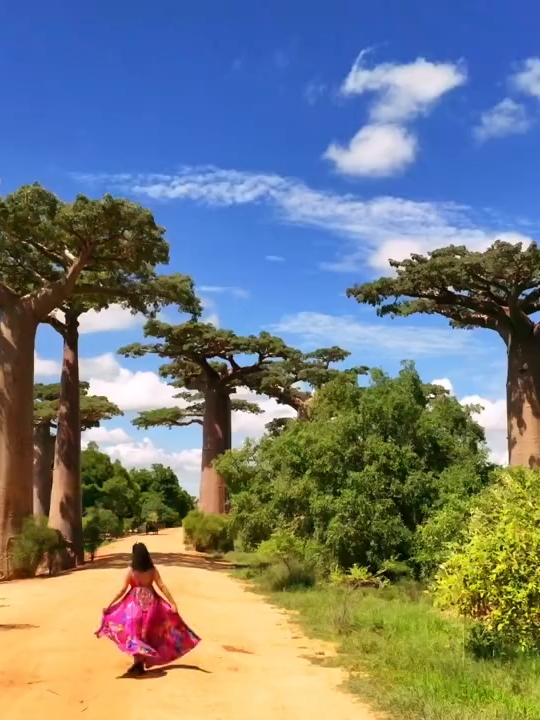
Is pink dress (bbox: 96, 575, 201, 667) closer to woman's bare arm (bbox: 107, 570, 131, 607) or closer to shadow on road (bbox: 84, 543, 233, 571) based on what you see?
woman's bare arm (bbox: 107, 570, 131, 607)

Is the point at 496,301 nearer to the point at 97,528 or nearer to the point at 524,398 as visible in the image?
the point at 524,398

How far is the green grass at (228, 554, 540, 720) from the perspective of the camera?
17.5 feet

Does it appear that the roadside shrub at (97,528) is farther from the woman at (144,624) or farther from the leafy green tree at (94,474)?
the woman at (144,624)

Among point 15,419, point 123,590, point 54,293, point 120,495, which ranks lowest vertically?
point 123,590

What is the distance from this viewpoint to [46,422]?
33656mm

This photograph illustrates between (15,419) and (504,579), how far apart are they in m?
14.2

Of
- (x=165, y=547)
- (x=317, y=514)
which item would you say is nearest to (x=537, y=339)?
(x=317, y=514)

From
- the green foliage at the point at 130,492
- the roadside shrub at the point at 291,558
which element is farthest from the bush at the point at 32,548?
the green foliage at the point at 130,492

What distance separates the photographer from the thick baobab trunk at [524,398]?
2006cm

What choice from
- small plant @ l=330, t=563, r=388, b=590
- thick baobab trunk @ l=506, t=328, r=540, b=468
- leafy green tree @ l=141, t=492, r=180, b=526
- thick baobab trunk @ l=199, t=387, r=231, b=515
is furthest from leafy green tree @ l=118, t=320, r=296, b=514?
leafy green tree @ l=141, t=492, r=180, b=526

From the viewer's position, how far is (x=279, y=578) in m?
14.8

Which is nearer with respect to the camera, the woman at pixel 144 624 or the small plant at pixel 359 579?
the woman at pixel 144 624

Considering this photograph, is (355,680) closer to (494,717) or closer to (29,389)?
(494,717)

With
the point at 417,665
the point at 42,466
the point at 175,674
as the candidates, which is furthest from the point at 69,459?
the point at 417,665
